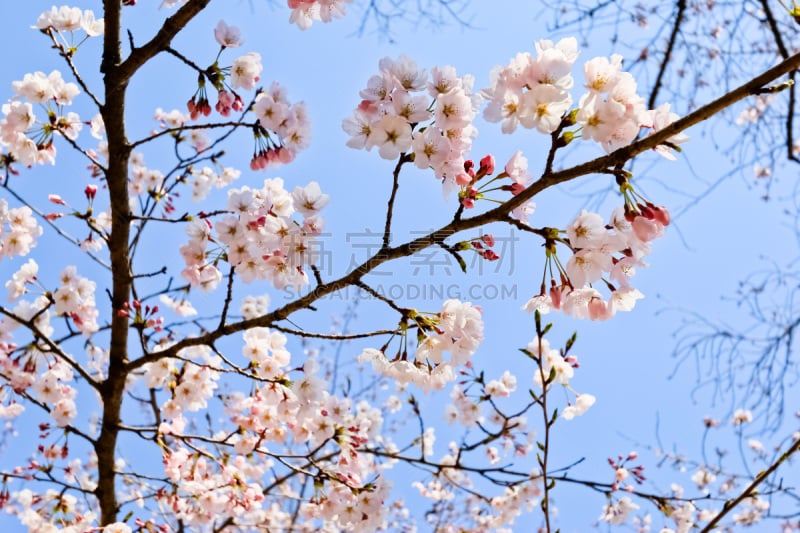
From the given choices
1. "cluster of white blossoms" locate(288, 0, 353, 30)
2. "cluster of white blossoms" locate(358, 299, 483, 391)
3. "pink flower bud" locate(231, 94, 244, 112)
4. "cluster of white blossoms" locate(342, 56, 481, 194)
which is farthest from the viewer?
"pink flower bud" locate(231, 94, 244, 112)

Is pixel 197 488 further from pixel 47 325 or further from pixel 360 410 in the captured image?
pixel 360 410

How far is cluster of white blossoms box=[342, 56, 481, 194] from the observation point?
1.74 metres

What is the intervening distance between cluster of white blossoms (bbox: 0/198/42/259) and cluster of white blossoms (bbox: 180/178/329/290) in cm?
153

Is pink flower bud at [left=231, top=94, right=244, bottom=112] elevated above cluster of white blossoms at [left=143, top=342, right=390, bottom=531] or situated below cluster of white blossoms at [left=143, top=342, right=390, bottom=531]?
above

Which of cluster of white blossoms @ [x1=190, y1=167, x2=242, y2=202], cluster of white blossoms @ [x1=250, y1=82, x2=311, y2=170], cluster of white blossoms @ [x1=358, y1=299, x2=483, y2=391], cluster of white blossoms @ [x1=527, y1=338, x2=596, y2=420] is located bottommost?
cluster of white blossoms @ [x1=358, y1=299, x2=483, y2=391]

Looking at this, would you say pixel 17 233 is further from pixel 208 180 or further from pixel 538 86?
pixel 538 86

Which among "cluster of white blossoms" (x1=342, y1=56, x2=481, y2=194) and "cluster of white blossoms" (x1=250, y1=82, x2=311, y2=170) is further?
"cluster of white blossoms" (x1=250, y1=82, x2=311, y2=170)

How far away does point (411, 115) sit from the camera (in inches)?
68.6

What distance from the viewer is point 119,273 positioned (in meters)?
3.00

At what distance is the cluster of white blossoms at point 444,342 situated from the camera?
1.91 meters

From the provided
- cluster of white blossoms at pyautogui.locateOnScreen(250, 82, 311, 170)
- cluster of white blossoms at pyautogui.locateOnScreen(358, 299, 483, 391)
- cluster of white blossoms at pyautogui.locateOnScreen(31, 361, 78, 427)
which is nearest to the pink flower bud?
cluster of white blossoms at pyautogui.locateOnScreen(250, 82, 311, 170)

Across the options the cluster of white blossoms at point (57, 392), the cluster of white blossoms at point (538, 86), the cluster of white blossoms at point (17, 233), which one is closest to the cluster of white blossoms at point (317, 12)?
the cluster of white blossoms at point (538, 86)

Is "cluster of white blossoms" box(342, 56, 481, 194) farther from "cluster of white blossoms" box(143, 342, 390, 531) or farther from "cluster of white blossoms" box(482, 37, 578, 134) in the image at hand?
"cluster of white blossoms" box(143, 342, 390, 531)

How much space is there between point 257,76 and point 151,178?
2298 mm
